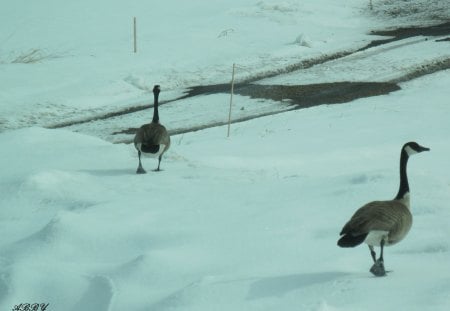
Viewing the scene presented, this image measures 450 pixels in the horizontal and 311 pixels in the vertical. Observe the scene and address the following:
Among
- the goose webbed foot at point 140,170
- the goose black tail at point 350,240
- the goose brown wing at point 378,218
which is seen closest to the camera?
the goose black tail at point 350,240

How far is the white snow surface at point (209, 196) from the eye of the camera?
6.00m

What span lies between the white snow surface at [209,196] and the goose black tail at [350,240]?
39 cm

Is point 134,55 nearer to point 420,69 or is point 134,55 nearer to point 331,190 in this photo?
point 420,69

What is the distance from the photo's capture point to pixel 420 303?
5387mm

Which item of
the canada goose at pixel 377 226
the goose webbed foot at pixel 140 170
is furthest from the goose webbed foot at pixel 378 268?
the goose webbed foot at pixel 140 170

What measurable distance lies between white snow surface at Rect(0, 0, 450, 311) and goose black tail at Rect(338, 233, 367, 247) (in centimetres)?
39

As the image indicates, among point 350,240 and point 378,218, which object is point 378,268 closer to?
point 378,218

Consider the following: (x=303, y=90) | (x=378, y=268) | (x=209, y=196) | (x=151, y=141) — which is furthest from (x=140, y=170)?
(x=303, y=90)

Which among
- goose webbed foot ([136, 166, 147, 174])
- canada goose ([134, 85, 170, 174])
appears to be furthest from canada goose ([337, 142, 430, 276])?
goose webbed foot ([136, 166, 147, 174])

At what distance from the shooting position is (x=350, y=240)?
546cm

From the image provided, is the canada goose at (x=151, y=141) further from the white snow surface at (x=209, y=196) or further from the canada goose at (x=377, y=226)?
the canada goose at (x=377, y=226)

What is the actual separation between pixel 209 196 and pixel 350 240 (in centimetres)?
342

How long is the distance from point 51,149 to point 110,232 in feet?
13.8

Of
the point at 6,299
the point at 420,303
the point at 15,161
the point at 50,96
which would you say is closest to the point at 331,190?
the point at 420,303
